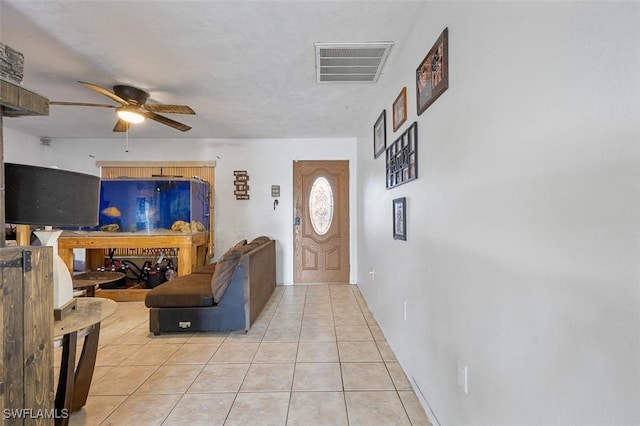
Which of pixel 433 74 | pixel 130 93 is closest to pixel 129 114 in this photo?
pixel 130 93

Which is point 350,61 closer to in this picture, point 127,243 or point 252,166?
point 252,166

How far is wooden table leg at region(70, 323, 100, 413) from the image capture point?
1726mm

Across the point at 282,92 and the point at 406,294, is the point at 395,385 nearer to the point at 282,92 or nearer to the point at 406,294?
the point at 406,294

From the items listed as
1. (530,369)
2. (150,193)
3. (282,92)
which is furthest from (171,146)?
(530,369)

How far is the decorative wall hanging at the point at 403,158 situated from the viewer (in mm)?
1955

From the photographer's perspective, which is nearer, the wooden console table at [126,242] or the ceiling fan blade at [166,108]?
the ceiling fan blade at [166,108]

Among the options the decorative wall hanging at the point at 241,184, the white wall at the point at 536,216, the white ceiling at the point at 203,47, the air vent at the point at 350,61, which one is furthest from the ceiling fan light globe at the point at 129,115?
the white wall at the point at 536,216

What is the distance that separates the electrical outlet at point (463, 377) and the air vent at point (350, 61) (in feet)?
7.02

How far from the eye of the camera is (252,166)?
16.7 feet

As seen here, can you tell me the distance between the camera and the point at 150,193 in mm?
4555

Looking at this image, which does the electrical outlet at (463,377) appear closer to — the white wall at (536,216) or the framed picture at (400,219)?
the white wall at (536,216)

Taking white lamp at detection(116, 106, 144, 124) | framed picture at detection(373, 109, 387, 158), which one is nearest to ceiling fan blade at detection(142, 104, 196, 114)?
white lamp at detection(116, 106, 144, 124)

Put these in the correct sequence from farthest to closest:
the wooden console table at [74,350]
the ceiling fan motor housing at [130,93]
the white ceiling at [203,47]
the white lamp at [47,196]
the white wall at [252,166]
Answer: the white wall at [252,166], the ceiling fan motor housing at [130,93], the white ceiling at [203,47], the wooden console table at [74,350], the white lamp at [47,196]

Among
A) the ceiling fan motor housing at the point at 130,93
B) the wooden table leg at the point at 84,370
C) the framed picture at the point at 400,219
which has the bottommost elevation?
the wooden table leg at the point at 84,370
